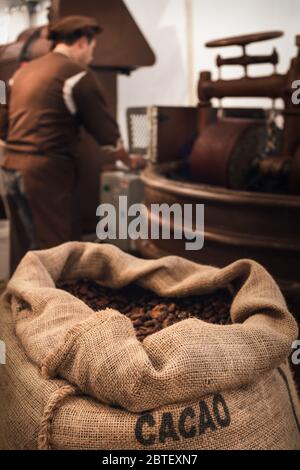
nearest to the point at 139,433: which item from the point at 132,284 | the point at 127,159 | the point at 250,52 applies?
the point at 132,284

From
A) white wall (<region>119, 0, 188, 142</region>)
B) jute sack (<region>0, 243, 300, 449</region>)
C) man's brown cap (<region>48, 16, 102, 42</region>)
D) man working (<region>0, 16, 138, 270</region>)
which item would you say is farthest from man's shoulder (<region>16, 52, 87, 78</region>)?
jute sack (<region>0, 243, 300, 449</region>)

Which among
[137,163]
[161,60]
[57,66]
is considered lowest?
[137,163]

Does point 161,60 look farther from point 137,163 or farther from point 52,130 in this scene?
point 52,130

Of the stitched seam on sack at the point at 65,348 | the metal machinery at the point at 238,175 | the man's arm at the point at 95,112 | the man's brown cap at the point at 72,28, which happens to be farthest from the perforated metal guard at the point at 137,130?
the stitched seam on sack at the point at 65,348

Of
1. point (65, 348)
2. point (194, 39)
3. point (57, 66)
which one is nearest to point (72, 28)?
point (57, 66)

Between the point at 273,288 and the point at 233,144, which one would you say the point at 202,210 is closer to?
the point at 233,144

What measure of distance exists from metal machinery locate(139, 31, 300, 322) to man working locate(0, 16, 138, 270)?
0.44 metres

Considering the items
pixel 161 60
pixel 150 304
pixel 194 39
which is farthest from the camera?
pixel 161 60

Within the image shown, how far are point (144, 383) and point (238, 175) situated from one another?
164cm

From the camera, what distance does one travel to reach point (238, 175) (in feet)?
7.80

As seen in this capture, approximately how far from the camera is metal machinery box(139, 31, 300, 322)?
6.54ft

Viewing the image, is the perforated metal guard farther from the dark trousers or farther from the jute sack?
the jute sack

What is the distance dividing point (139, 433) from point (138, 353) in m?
0.12

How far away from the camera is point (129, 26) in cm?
407
